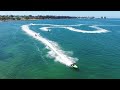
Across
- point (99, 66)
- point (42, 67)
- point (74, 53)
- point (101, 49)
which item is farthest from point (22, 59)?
point (101, 49)
